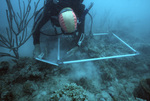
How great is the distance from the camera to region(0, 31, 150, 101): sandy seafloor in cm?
184

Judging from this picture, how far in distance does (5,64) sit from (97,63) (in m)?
2.99

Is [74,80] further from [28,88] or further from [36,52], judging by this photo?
[36,52]

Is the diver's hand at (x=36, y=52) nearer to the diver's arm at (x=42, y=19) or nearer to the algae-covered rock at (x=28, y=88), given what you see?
the diver's arm at (x=42, y=19)

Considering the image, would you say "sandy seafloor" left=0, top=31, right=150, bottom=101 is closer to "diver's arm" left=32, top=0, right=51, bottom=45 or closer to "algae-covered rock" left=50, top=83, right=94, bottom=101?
"algae-covered rock" left=50, top=83, right=94, bottom=101

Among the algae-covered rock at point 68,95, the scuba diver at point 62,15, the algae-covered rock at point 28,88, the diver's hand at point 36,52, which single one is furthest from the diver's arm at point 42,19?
the algae-covered rock at point 68,95

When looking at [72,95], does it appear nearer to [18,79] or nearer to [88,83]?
[88,83]

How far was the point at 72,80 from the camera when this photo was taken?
2.46 meters

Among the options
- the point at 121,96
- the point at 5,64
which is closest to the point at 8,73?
the point at 5,64

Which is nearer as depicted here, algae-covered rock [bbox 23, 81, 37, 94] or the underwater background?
the underwater background

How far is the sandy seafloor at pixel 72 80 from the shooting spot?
6.02 ft

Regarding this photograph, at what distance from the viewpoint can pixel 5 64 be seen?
2.38 meters

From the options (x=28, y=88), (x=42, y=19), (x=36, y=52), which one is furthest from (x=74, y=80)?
(x=42, y=19)

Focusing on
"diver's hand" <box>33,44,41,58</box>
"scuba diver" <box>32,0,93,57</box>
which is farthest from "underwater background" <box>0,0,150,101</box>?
"scuba diver" <box>32,0,93,57</box>

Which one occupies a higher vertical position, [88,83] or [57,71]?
[57,71]
